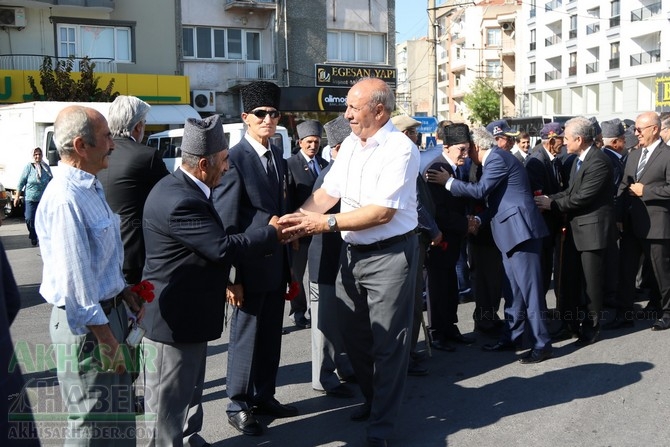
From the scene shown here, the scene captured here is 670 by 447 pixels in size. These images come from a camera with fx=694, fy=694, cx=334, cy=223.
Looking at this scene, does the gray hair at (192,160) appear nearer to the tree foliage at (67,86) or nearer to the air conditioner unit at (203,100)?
the tree foliage at (67,86)

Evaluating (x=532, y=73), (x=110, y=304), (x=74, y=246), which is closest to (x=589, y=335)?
(x=110, y=304)

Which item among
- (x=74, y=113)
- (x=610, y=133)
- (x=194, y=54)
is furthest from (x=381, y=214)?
(x=194, y=54)

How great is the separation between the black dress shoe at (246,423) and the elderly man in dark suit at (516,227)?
8.69 feet

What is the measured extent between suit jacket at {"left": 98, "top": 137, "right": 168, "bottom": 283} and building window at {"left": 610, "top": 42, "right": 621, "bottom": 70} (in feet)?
167

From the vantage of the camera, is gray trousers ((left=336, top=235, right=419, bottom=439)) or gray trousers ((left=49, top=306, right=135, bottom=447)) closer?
gray trousers ((left=49, top=306, right=135, bottom=447))

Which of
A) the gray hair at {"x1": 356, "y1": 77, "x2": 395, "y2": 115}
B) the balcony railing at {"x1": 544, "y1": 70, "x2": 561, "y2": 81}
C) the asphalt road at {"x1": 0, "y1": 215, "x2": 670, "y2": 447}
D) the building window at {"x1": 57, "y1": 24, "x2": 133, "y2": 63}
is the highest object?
the balcony railing at {"x1": 544, "y1": 70, "x2": 561, "y2": 81}

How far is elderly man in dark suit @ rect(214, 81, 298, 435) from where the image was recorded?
4.64 metres

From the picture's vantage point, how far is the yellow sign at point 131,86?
25.9 m

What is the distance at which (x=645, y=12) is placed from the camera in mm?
47188

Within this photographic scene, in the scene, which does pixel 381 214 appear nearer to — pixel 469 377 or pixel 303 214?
pixel 303 214

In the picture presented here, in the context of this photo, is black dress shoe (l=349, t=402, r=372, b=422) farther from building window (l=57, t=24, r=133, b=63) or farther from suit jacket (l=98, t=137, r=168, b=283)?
building window (l=57, t=24, r=133, b=63)

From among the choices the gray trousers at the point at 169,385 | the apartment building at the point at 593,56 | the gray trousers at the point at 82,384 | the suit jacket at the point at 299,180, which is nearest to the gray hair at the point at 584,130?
the suit jacket at the point at 299,180

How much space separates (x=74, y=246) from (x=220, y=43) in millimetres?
29804

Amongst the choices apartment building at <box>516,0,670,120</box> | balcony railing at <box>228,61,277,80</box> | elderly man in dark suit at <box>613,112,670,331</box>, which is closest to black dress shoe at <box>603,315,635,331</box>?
elderly man in dark suit at <box>613,112,670,331</box>
